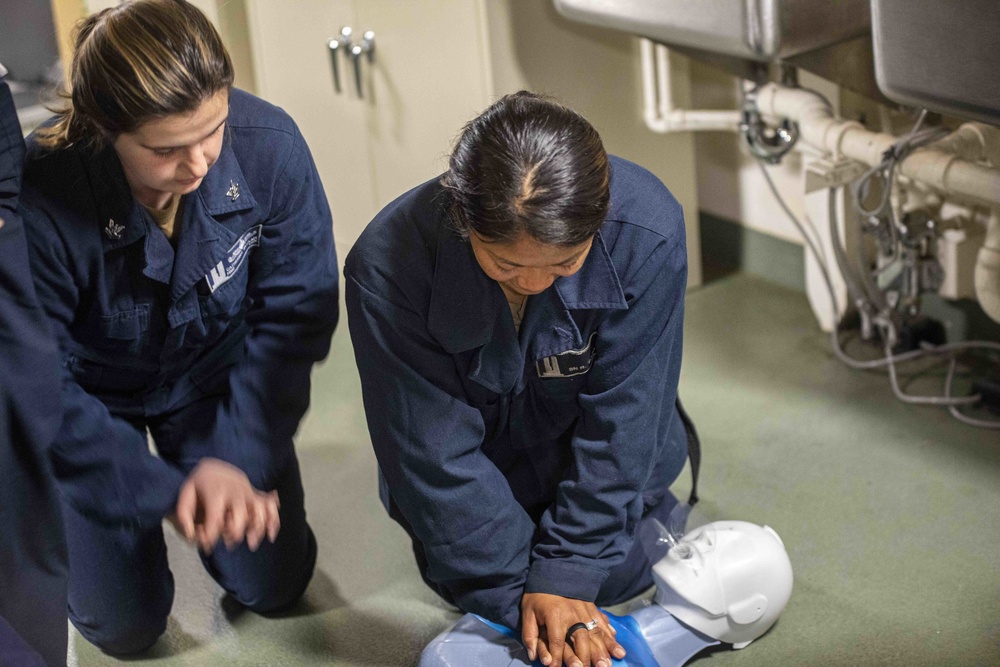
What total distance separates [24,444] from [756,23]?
3.58ft

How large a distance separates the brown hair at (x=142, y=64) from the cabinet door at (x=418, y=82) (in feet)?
3.04

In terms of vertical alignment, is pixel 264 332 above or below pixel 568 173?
below

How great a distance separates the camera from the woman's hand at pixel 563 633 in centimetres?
115

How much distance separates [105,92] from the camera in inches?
38.6

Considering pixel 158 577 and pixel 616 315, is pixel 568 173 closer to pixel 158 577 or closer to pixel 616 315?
pixel 616 315

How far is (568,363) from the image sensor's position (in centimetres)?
116

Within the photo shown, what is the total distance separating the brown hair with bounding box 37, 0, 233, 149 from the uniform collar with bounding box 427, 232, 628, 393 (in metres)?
0.29

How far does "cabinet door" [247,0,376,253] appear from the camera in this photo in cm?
207

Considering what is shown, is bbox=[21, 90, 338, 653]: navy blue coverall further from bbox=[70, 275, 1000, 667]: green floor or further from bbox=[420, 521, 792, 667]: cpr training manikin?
bbox=[420, 521, 792, 667]: cpr training manikin

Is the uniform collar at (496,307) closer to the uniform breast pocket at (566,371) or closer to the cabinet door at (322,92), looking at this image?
the uniform breast pocket at (566,371)

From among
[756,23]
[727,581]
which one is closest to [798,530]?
[727,581]

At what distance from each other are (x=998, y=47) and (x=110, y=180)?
0.96 metres

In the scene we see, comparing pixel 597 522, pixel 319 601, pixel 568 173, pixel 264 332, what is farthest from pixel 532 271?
pixel 319 601

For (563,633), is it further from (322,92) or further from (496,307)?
(322,92)
